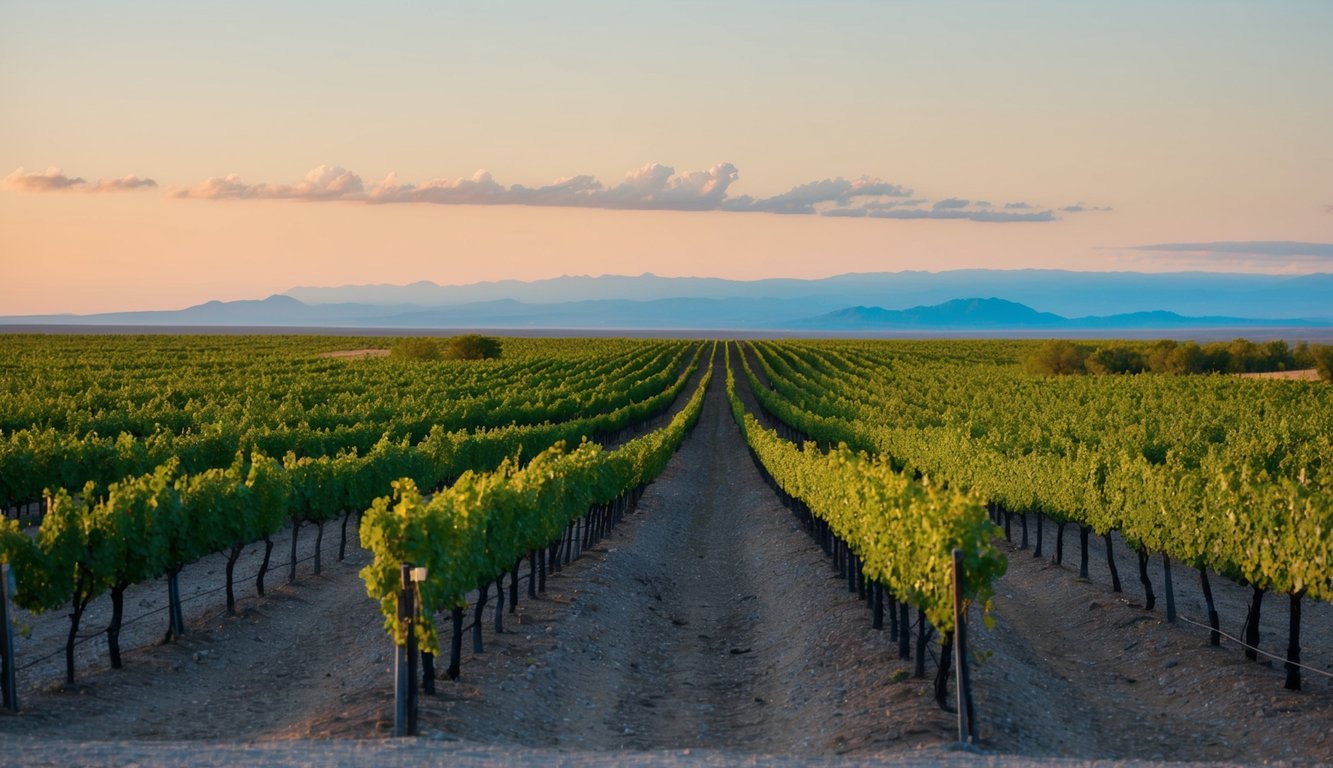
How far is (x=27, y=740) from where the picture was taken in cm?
1288

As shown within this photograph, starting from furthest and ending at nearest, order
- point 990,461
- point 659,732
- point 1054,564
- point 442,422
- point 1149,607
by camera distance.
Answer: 1. point 442,422
2. point 990,461
3. point 1054,564
4. point 1149,607
5. point 659,732

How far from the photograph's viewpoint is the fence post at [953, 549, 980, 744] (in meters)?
13.6

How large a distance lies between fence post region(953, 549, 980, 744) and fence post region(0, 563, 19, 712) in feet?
36.5

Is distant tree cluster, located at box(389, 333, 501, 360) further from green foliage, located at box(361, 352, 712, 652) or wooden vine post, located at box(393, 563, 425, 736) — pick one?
wooden vine post, located at box(393, 563, 425, 736)

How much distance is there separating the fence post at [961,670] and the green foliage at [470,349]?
355 ft

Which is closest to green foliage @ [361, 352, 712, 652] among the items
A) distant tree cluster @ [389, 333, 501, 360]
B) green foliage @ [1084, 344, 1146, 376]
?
green foliage @ [1084, 344, 1146, 376]

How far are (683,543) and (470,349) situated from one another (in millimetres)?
93304

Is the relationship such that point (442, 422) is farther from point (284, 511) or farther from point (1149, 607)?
point (1149, 607)

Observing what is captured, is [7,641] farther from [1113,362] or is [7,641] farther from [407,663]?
[1113,362]

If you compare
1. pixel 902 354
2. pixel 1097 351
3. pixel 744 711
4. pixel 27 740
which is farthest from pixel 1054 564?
pixel 902 354

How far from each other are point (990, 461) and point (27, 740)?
22735 mm

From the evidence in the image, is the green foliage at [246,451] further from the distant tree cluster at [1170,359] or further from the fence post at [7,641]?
the distant tree cluster at [1170,359]

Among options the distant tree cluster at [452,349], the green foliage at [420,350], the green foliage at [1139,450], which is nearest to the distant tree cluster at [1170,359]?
the green foliage at [1139,450]

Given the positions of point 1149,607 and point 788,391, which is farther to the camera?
point 788,391
